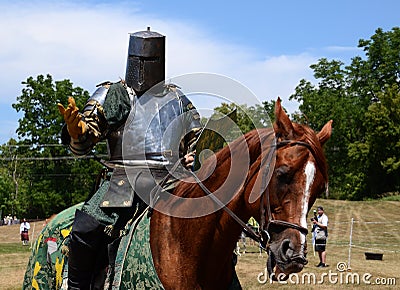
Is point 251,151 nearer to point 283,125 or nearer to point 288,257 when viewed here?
point 283,125

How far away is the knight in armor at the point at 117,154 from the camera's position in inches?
187

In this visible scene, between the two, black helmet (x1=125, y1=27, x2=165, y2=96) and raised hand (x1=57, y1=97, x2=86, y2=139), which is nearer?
raised hand (x1=57, y1=97, x2=86, y2=139)

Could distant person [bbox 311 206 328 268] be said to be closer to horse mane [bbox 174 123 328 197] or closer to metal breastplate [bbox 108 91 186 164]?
metal breastplate [bbox 108 91 186 164]

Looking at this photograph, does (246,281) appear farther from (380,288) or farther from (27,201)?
(27,201)

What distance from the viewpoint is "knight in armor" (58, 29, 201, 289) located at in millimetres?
4746

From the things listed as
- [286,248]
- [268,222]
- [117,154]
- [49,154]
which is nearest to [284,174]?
[268,222]

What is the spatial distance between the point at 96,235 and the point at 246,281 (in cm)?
1091

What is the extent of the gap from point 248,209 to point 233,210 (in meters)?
0.12

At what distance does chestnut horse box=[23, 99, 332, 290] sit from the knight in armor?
0.19 meters

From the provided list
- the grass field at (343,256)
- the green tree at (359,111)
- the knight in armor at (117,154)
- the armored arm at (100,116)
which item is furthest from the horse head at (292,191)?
the green tree at (359,111)

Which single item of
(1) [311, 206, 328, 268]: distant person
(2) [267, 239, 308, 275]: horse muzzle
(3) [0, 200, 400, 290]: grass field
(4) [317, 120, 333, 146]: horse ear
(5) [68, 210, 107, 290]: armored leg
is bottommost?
(3) [0, 200, 400, 290]: grass field

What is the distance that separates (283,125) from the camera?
4.16m

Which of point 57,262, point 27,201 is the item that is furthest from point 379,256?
point 27,201

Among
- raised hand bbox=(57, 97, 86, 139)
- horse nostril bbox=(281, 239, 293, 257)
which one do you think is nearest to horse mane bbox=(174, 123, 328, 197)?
horse nostril bbox=(281, 239, 293, 257)
